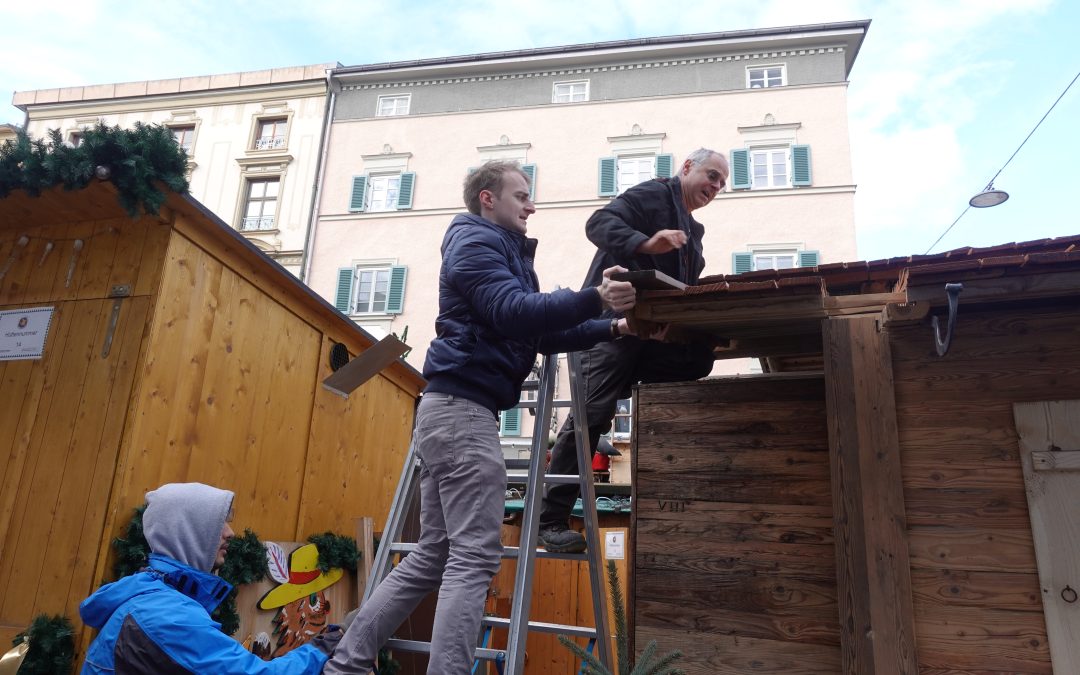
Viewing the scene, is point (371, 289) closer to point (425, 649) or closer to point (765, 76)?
point (765, 76)

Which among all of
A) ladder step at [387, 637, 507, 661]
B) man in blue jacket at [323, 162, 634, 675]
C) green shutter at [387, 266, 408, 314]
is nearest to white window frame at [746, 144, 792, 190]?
green shutter at [387, 266, 408, 314]

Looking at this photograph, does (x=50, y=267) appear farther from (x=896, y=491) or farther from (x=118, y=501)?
(x=896, y=491)

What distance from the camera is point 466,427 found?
9.66ft

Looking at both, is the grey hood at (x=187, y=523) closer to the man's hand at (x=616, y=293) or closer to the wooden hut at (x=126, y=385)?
the wooden hut at (x=126, y=385)

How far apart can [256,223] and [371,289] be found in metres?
4.88

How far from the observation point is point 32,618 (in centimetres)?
372

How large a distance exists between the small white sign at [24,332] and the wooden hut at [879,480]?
3554mm

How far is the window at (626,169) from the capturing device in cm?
2283

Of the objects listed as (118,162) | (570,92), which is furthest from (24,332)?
(570,92)

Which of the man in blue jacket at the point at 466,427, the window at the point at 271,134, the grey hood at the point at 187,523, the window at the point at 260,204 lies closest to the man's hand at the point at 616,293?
the man in blue jacket at the point at 466,427

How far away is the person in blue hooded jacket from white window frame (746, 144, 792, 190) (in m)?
21.0

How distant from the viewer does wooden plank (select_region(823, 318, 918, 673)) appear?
3297 millimetres

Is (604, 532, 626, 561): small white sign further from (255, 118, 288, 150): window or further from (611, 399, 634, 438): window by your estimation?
(255, 118, 288, 150): window

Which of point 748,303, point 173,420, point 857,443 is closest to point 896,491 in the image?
point 857,443
